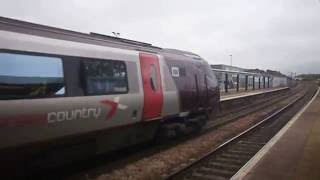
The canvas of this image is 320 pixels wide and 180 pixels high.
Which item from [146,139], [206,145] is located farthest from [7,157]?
[206,145]

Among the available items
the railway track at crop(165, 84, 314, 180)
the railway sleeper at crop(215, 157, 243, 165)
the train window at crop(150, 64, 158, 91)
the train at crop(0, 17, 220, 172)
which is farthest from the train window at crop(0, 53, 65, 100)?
the railway sleeper at crop(215, 157, 243, 165)

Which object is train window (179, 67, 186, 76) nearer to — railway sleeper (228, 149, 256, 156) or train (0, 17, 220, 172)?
train (0, 17, 220, 172)

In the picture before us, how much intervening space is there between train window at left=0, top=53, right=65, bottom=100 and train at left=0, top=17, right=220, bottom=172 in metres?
0.02

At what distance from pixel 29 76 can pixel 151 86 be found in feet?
16.9

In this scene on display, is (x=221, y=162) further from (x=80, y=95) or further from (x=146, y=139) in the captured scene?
(x=80, y=95)

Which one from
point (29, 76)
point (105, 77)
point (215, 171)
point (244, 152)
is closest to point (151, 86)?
point (105, 77)

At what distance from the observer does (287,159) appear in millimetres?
12570

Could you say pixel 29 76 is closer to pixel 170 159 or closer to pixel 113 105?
pixel 113 105

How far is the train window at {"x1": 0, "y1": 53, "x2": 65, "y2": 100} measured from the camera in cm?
825

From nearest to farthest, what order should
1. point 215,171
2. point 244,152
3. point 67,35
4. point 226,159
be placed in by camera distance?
point 67,35, point 215,171, point 226,159, point 244,152

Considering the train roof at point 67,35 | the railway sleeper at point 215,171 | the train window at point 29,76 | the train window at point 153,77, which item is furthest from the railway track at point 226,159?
the train roof at point 67,35

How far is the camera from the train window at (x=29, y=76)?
825cm

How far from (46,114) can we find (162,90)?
559 cm

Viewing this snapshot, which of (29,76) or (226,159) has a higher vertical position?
(29,76)
